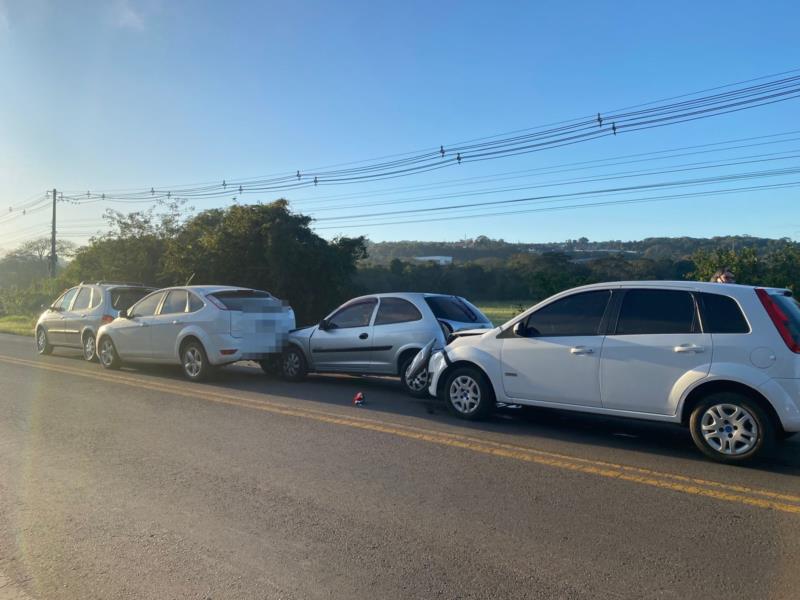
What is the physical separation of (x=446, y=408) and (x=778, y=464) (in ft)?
12.7

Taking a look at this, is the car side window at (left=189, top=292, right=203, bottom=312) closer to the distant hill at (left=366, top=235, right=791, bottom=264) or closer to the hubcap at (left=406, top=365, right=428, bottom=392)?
the hubcap at (left=406, top=365, right=428, bottom=392)

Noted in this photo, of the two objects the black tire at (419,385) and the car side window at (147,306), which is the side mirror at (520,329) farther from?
the car side window at (147,306)

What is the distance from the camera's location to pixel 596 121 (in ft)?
66.9

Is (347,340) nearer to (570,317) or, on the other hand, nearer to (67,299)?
(570,317)

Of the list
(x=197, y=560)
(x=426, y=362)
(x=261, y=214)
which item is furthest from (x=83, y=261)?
(x=197, y=560)

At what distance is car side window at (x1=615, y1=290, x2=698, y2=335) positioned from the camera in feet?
20.5

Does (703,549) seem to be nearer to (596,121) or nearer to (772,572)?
(772,572)

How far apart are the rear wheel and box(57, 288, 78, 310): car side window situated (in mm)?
1263

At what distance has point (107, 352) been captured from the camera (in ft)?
41.1

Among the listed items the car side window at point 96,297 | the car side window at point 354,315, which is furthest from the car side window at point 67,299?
the car side window at point 354,315

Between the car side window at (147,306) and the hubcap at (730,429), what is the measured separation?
937cm

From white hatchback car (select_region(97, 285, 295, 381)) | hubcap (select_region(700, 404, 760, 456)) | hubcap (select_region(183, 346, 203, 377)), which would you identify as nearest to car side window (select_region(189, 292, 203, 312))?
white hatchback car (select_region(97, 285, 295, 381))

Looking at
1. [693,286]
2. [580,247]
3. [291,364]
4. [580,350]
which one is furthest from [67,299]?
[580,247]

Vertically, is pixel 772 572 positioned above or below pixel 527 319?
below
